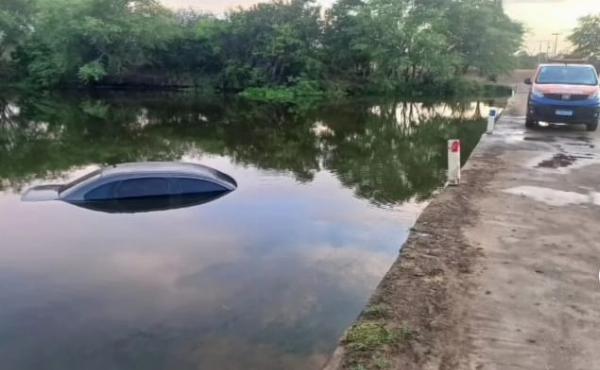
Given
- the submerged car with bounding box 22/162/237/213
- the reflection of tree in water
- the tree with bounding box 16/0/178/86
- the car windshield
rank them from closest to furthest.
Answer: the submerged car with bounding box 22/162/237/213, the reflection of tree in water, the car windshield, the tree with bounding box 16/0/178/86

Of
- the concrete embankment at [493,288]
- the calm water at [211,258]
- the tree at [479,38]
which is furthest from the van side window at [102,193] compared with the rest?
the tree at [479,38]

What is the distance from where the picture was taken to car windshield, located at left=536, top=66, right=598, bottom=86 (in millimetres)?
17891

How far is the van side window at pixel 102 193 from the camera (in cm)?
1165

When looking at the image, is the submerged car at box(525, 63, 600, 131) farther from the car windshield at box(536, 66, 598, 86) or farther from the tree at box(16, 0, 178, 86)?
the tree at box(16, 0, 178, 86)

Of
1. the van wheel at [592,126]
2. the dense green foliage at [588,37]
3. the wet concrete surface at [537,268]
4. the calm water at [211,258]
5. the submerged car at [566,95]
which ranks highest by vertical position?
the dense green foliage at [588,37]

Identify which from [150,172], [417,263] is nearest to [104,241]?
[150,172]

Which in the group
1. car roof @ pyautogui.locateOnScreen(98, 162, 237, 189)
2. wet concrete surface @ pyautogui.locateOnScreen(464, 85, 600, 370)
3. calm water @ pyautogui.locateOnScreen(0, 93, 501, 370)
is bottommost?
calm water @ pyautogui.locateOnScreen(0, 93, 501, 370)

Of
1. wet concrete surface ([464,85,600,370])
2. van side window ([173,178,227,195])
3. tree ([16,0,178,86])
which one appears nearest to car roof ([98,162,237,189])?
van side window ([173,178,227,195])

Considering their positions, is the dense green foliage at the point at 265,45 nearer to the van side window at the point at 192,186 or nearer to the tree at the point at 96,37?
the tree at the point at 96,37

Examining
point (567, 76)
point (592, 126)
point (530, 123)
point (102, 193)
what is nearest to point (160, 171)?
point (102, 193)

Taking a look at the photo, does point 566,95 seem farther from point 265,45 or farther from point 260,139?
point 265,45

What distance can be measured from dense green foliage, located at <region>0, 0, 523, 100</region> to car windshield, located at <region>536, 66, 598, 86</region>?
101 ft

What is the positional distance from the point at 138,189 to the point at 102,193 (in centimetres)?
83

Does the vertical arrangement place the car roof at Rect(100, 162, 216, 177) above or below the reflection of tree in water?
above
